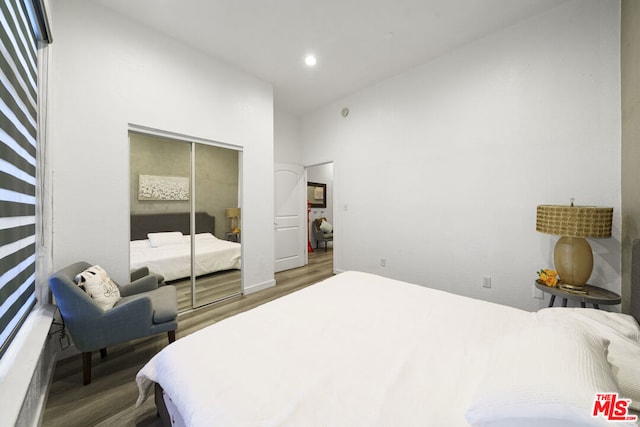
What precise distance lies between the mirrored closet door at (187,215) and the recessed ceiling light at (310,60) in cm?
152

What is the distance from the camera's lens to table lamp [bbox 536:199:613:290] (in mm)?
1713

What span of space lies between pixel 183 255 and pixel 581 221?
148 inches

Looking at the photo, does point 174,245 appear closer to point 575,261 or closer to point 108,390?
point 108,390

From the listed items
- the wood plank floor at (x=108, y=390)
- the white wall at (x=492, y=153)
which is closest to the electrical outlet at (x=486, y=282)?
the white wall at (x=492, y=153)

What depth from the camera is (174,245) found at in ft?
8.82

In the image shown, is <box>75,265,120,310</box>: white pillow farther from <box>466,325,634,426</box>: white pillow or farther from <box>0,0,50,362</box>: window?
<box>466,325,634,426</box>: white pillow

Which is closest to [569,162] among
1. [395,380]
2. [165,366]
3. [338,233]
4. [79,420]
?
[395,380]

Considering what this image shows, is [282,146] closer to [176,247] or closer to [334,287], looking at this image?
[176,247]

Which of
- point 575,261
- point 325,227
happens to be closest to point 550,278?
point 575,261

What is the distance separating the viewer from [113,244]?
86.7 inches

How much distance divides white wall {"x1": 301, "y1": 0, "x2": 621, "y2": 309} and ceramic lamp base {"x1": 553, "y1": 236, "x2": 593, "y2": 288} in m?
0.37

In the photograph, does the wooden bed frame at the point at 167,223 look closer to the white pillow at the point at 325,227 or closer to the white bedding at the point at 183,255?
the white bedding at the point at 183,255

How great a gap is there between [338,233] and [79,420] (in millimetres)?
3413

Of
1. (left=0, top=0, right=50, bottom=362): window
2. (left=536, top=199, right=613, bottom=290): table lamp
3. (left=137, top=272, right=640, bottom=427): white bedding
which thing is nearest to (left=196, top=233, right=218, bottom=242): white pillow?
(left=0, top=0, right=50, bottom=362): window
